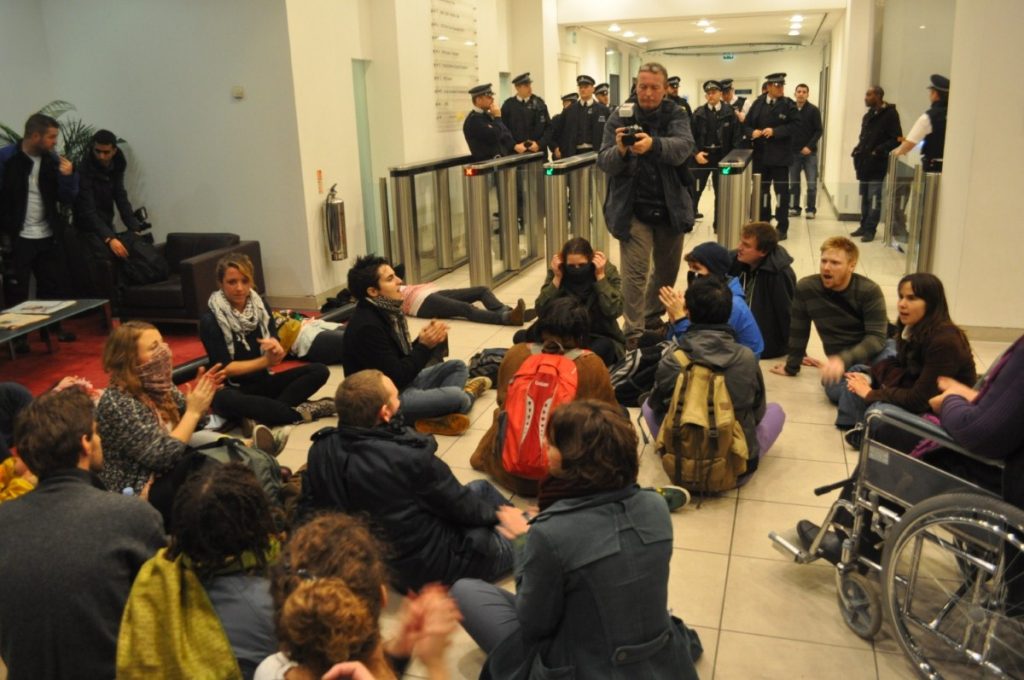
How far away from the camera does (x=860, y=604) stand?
9.57 ft

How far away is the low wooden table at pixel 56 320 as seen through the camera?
5480 mm

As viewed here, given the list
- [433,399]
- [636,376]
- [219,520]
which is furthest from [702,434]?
[219,520]

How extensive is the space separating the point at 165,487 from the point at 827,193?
18.2 ft

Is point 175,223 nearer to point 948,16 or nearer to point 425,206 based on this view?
point 425,206

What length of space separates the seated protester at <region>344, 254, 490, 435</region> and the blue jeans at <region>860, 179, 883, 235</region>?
12.7 feet

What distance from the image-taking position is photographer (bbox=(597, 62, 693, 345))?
579cm

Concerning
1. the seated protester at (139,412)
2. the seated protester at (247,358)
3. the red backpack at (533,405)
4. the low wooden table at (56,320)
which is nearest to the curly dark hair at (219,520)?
the seated protester at (139,412)

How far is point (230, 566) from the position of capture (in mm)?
2301

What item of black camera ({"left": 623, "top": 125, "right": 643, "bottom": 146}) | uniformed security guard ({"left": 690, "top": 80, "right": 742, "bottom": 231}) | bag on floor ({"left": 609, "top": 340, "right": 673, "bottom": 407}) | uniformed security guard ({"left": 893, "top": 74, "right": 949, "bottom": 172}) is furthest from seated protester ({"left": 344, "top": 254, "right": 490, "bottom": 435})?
uniformed security guard ({"left": 690, "top": 80, "right": 742, "bottom": 231})

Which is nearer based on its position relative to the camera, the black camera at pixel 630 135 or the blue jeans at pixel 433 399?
the blue jeans at pixel 433 399

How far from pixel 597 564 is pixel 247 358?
3.31m

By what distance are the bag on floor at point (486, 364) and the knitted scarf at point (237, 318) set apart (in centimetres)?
128

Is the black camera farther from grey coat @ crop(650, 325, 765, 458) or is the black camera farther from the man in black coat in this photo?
the man in black coat

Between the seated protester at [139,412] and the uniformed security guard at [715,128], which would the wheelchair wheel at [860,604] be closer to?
the seated protester at [139,412]
